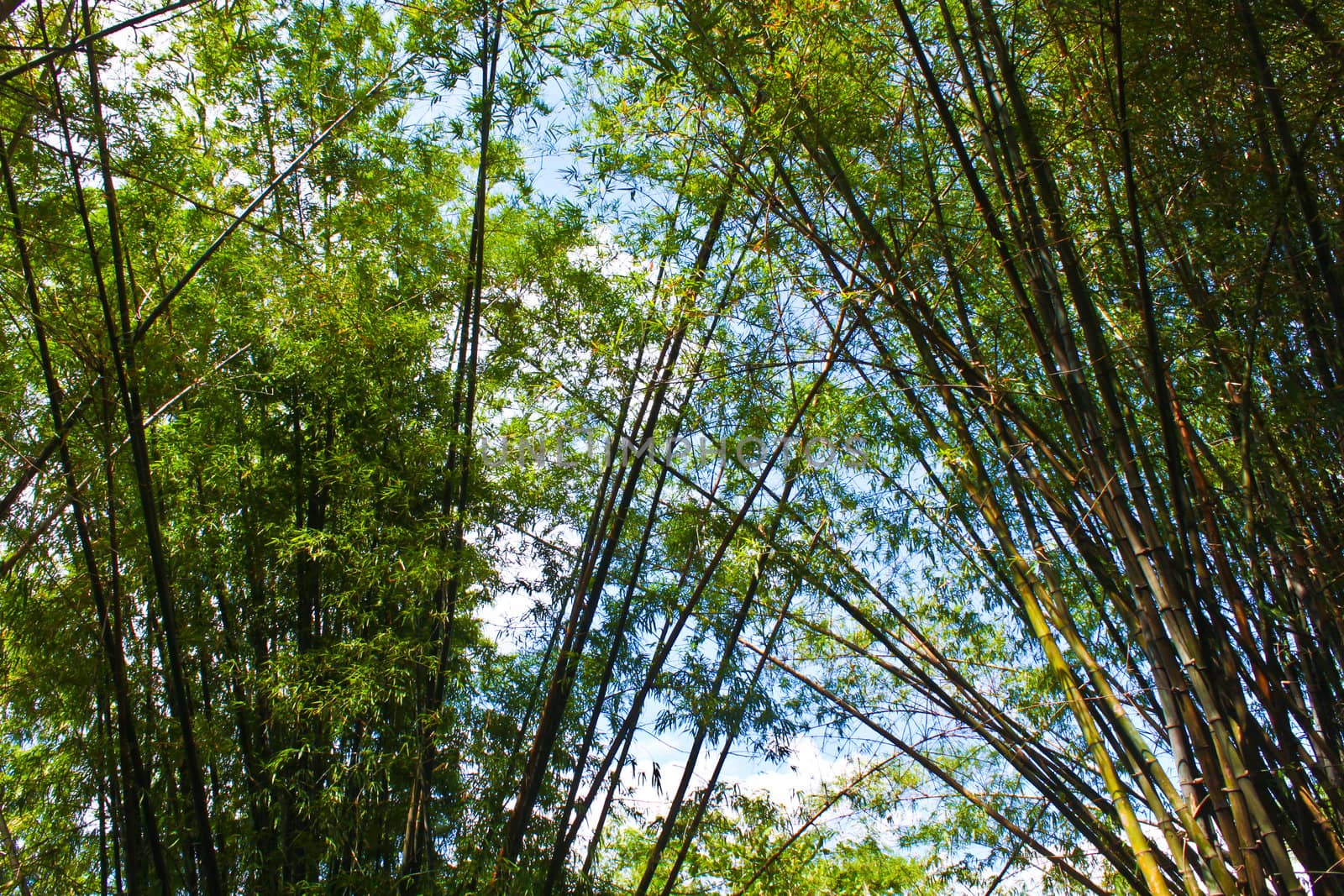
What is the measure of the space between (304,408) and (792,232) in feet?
6.78

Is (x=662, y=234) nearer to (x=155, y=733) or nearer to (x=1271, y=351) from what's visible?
(x=1271, y=351)

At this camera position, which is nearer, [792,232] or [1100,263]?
[1100,263]

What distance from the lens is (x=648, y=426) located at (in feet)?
11.0

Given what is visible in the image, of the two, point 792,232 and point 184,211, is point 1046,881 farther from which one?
point 184,211

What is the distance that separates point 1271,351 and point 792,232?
165cm

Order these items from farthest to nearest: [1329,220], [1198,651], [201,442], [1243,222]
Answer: [201,442] < [1243,222] < [1329,220] < [1198,651]

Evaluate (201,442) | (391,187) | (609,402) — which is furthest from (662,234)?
(201,442)

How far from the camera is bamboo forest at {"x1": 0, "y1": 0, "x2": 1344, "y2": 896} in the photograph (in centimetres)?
225

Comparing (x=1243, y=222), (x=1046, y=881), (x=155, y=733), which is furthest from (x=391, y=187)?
(x=1046, y=881)

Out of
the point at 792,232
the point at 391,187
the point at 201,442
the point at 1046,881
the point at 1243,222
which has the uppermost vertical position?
the point at 391,187

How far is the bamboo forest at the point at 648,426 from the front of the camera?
2.25 m

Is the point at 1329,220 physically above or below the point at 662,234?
below

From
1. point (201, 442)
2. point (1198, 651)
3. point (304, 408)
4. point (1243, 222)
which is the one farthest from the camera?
point (304, 408)

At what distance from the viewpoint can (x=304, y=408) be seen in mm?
3445
